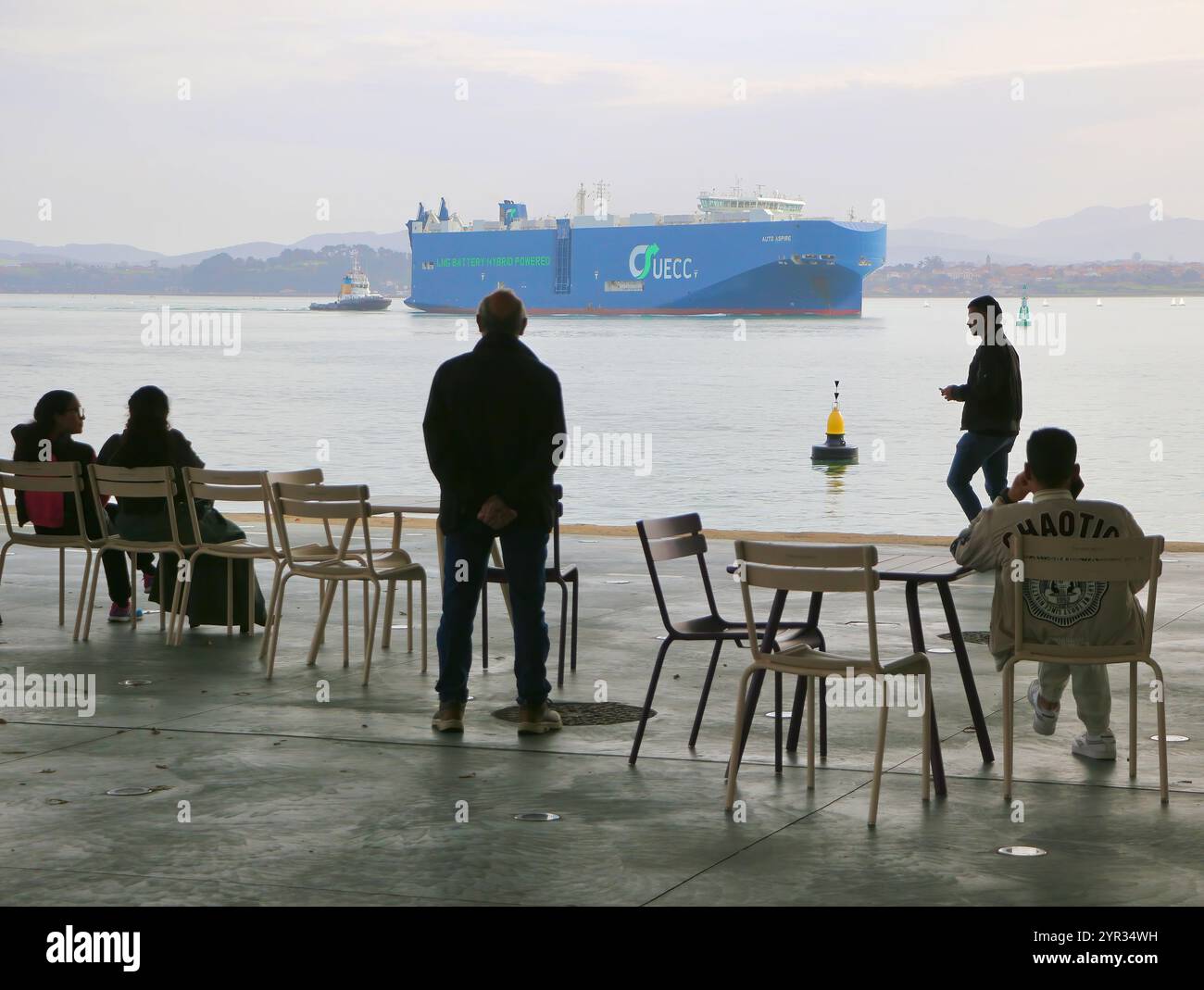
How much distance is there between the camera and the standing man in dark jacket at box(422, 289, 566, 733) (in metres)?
5.54

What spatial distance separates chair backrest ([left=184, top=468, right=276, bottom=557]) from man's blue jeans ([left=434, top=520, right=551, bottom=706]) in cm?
174

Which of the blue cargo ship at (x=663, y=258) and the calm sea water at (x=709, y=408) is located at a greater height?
the blue cargo ship at (x=663, y=258)

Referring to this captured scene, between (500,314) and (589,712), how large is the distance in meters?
1.55

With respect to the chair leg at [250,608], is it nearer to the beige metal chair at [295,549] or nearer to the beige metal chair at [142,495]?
the beige metal chair at [142,495]

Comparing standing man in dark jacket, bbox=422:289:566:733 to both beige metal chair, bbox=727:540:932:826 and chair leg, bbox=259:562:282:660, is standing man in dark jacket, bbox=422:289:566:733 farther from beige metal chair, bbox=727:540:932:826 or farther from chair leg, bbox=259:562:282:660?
chair leg, bbox=259:562:282:660

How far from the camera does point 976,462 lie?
10008mm

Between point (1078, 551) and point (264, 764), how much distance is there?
2598 millimetres

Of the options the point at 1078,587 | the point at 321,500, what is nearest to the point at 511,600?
the point at 321,500

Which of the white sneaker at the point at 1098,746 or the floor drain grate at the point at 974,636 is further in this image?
the floor drain grate at the point at 974,636

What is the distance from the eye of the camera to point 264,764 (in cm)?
521

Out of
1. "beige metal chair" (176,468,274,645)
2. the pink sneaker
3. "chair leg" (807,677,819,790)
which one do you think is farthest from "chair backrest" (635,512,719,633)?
the pink sneaker

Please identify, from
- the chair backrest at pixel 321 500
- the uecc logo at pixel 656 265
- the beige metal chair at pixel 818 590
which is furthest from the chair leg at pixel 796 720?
the uecc logo at pixel 656 265

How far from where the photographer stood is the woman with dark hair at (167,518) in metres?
7.60
